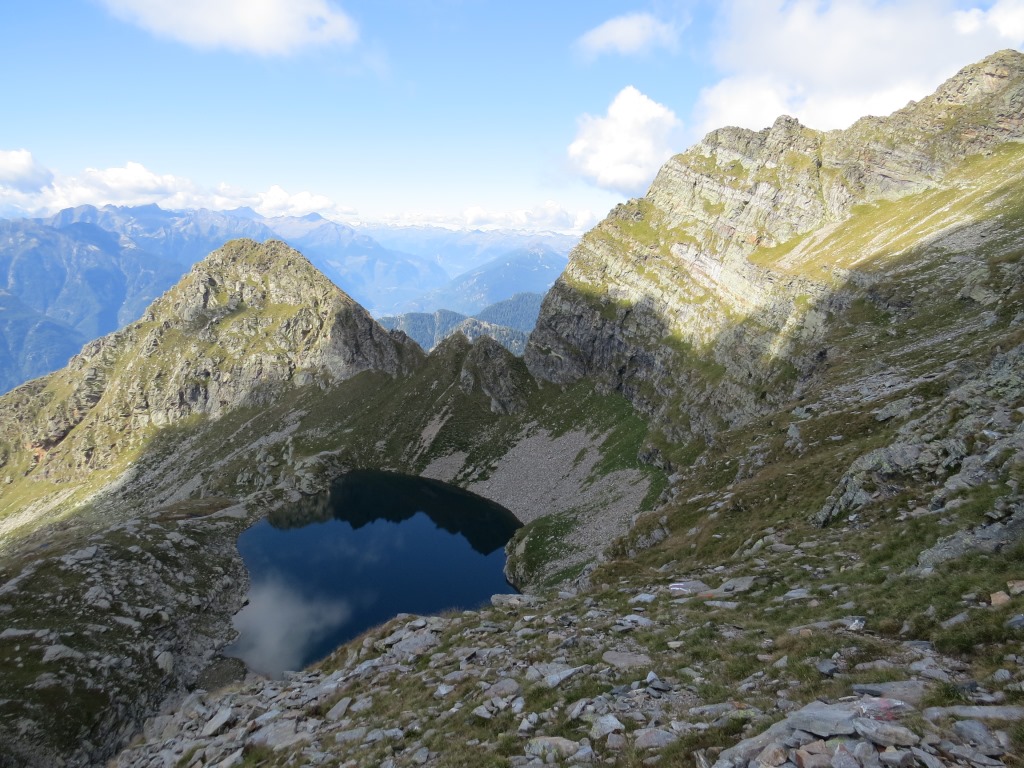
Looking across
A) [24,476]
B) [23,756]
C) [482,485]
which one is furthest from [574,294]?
[24,476]

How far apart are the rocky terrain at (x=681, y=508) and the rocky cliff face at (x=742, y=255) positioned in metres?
0.90

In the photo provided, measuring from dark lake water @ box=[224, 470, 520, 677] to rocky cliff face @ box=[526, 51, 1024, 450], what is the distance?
5267 centimetres

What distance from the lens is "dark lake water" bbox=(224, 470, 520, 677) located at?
7781 centimetres

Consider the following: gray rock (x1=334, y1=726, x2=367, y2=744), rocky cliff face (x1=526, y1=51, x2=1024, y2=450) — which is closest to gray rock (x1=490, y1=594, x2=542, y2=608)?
gray rock (x1=334, y1=726, x2=367, y2=744)

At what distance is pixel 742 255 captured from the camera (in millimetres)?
132625

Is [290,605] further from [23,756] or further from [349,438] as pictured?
[349,438]

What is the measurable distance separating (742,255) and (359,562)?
122 metres

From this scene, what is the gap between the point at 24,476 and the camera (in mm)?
198000

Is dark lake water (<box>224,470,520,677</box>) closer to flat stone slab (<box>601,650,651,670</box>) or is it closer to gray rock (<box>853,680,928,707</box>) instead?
flat stone slab (<box>601,650,651,670</box>)

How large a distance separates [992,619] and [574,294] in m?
161

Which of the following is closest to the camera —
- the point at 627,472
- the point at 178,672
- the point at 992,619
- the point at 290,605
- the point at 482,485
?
the point at 992,619

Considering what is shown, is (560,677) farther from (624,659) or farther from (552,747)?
(552,747)

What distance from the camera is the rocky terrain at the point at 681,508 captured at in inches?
496

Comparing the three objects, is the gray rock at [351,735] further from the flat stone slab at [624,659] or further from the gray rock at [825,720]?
the gray rock at [825,720]
